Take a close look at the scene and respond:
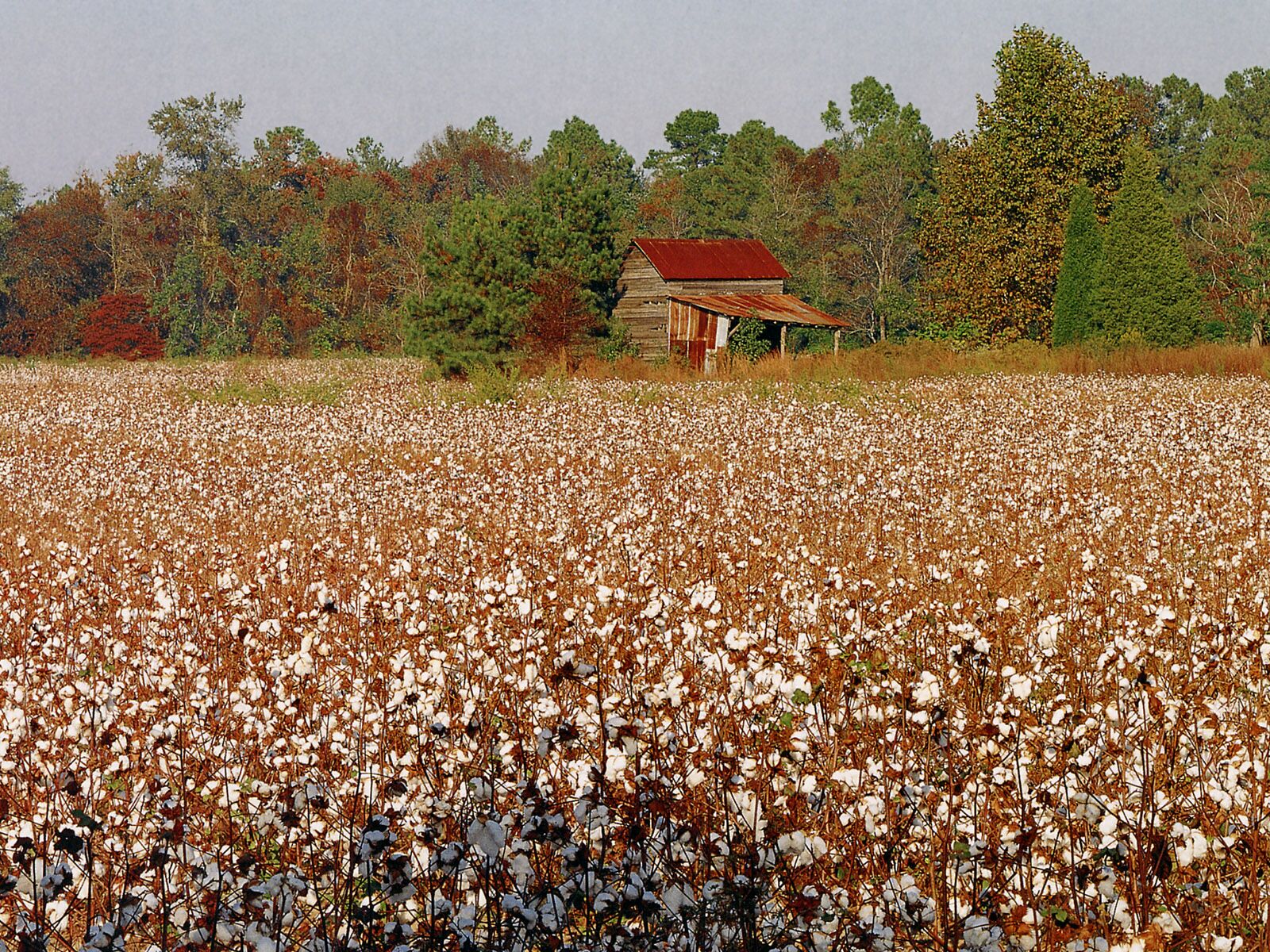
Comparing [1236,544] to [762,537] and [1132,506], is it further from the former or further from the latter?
[762,537]

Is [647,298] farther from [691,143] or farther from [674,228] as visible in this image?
[691,143]

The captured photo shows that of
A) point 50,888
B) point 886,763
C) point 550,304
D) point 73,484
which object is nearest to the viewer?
point 50,888

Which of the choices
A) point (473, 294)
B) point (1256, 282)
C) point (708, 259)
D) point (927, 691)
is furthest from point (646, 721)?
point (1256, 282)

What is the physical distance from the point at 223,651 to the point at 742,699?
9.64 feet

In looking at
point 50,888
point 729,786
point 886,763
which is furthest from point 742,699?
point 50,888

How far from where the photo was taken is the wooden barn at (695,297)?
1537 inches

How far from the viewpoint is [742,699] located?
3.74m

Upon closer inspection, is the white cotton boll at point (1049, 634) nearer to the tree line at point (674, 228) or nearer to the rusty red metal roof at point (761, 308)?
the tree line at point (674, 228)

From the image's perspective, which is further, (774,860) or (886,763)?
(886,763)

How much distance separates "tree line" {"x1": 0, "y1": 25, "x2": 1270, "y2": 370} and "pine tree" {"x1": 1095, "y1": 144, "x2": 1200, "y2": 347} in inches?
3.1

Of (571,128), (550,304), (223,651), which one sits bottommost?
(223,651)

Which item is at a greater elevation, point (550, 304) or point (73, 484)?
point (550, 304)

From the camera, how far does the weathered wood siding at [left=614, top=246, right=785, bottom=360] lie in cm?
4050

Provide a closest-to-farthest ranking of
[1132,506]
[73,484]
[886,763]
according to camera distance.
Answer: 1. [886,763]
2. [1132,506]
3. [73,484]
